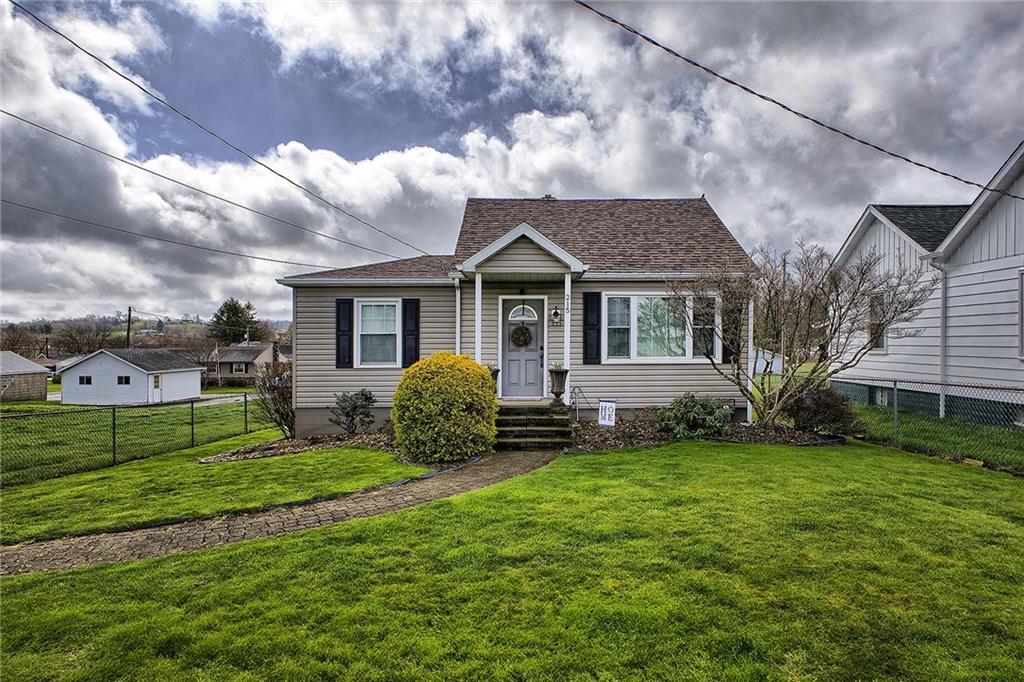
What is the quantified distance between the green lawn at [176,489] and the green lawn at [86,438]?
1012 mm

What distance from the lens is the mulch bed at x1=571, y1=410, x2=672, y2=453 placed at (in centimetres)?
887

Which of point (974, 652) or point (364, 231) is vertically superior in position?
point (364, 231)

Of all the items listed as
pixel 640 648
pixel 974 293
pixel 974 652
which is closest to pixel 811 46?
pixel 974 293

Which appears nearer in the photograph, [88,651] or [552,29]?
[88,651]

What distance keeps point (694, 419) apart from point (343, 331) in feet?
27.4

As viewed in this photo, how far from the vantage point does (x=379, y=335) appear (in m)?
11.1

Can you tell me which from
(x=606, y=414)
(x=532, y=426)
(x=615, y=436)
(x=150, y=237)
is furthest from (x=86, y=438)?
(x=615, y=436)

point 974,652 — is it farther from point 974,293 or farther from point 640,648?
point 974,293

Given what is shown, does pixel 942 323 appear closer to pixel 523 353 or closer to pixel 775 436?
pixel 775 436

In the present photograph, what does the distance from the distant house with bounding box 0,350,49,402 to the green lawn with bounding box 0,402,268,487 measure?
66.9 feet

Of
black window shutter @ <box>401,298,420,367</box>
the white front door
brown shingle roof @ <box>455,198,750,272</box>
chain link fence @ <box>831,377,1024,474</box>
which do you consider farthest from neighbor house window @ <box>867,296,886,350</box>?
black window shutter @ <box>401,298,420,367</box>

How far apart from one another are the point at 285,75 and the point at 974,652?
661 inches

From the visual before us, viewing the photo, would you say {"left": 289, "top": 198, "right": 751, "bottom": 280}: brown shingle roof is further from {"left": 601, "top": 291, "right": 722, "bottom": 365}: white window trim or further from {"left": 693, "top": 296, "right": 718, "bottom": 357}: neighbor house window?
{"left": 693, "top": 296, "right": 718, "bottom": 357}: neighbor house window

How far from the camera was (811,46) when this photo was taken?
9039 mm
